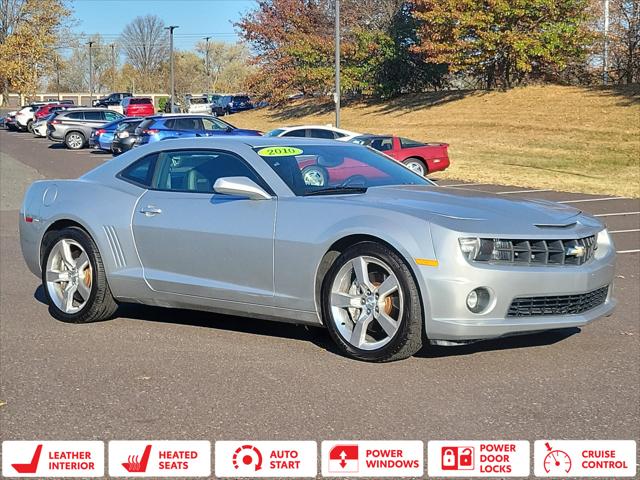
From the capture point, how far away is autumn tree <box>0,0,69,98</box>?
66062mm

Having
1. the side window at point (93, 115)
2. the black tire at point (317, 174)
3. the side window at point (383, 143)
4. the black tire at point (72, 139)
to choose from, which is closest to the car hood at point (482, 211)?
the black tire at point (317, 174)

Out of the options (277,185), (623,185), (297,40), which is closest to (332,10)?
(297,40)

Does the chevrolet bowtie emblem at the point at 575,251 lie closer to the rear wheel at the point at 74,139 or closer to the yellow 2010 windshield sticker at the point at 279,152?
the yellow 2010 windshield sticker at the point at 279,152

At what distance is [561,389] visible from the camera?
520 cm

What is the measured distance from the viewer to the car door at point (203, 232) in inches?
241

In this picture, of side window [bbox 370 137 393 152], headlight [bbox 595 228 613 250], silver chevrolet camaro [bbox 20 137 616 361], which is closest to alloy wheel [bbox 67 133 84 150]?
side window [bbox 370 137 393 152]

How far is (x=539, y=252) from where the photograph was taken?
5.57 m

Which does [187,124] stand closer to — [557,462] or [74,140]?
[74,140]

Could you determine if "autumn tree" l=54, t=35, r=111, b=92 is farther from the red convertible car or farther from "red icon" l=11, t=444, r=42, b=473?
"red icon" l=11, t=444, r=42, b=473

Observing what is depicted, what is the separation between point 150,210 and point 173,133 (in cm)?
2286

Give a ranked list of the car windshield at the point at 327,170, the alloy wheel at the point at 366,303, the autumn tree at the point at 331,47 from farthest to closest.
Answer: the autumn tree at the point at 331,47 → the car windshield at the point at 327,170 → the alloy wheel at the point at 366,303

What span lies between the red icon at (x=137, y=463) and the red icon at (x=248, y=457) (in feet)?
1.36

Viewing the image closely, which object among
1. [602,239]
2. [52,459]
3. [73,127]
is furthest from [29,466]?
[73,127]

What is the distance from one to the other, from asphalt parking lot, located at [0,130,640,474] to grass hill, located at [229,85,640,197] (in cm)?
1465
